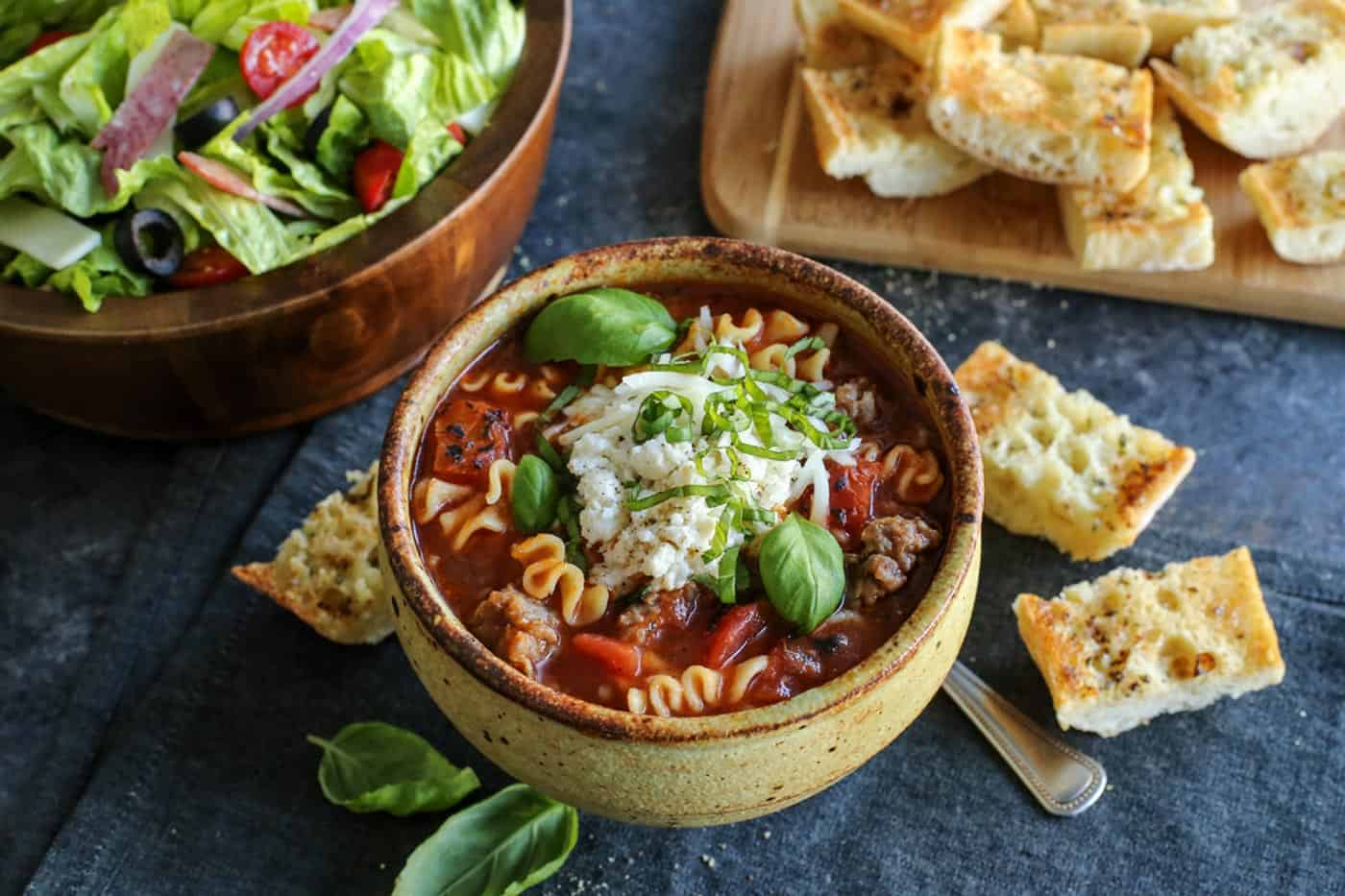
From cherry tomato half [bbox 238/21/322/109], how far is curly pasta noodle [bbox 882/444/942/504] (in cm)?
175

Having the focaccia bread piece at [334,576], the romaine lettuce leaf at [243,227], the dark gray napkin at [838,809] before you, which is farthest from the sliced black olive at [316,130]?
the dark gray napkin at [838,809]

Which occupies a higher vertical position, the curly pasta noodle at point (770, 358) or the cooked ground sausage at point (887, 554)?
the curly pasta noodle at point (770, 358)

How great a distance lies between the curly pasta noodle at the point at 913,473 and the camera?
2508 mm

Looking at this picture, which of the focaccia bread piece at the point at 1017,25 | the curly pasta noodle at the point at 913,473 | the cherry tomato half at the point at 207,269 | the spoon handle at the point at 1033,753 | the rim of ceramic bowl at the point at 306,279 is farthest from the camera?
the focaccia bread piece at the point at 1017,25

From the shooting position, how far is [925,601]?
89.5 inches

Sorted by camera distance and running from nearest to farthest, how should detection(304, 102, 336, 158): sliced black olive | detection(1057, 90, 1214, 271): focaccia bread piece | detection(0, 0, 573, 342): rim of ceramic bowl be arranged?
detection(0, 0, 573, 342): rim of ceramic bowl
detection(304, 102, 336, 158): sliced black olive
detection(1057, 90, 1214, 271): focaccia bread piece

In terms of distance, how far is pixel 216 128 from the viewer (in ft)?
10.6

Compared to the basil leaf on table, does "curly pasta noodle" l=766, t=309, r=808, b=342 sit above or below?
above

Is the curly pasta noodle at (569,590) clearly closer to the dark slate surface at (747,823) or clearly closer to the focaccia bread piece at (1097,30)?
the dark slate surface at (747,823)

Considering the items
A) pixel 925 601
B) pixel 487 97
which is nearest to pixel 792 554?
pixel 925 601

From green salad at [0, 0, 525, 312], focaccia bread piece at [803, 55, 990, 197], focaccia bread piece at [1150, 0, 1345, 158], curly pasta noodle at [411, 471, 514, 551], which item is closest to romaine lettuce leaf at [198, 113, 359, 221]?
green salad at [0, 0, 525, 312]

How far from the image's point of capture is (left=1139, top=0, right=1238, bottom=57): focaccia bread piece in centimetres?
386

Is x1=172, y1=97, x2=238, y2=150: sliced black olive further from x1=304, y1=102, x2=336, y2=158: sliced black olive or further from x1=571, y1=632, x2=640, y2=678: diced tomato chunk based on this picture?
x1=571, y1=632, x2=640, y2=678: diced tomato chunk

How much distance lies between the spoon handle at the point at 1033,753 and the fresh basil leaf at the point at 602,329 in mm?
994
